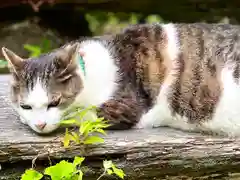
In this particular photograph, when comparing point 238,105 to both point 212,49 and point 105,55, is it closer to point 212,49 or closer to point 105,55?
point 212,49

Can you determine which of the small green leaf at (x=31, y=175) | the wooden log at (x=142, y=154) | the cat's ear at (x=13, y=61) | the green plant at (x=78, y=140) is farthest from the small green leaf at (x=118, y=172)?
the cat's ear at (x=13, y=61)

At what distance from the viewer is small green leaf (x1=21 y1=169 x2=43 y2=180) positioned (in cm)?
185

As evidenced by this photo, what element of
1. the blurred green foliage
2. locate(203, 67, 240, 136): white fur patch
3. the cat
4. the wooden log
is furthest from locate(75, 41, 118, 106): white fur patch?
the blurred green foliage

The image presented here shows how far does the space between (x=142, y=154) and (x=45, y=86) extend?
452mm

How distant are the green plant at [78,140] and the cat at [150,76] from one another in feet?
0.16

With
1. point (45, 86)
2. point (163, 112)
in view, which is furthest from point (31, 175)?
point (163, 112)

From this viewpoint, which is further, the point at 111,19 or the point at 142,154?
the point at 111,19

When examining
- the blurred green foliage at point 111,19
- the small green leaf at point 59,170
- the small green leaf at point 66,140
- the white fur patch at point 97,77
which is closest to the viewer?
the small green leaf at point 59,170

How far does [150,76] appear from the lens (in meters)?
2.20

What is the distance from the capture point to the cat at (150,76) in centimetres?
205

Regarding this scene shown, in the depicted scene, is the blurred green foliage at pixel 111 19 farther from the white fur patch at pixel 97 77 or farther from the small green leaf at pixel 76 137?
the small green leaf at pixel 76 137

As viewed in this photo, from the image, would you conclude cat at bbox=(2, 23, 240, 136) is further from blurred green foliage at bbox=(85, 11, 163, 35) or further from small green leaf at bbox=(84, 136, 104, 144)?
blurred green foliage at bbox=(85, 11, 163, 35)

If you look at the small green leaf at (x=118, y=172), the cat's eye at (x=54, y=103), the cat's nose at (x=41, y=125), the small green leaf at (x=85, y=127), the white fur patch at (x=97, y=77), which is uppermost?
the white fur patch at (x=97, y=77)

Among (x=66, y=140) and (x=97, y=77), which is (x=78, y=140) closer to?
(x=66, y=140)
